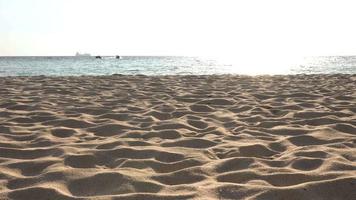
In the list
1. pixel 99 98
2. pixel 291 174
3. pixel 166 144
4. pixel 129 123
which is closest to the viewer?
pixel 291 174

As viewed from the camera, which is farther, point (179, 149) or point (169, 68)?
point (169, 68)

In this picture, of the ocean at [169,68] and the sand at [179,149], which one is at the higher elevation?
the sand at [179,149]

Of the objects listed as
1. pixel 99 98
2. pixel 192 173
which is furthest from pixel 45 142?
pixel 99 98

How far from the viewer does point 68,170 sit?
2834 mm

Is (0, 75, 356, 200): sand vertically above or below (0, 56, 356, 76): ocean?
above

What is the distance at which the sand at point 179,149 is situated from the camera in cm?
246

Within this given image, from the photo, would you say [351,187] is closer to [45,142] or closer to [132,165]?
[132,165]

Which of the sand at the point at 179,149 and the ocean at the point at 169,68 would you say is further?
the ocean at the point at 169,68

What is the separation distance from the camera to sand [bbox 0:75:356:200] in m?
2.46

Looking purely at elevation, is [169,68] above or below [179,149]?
below

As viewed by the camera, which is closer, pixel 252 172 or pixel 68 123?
pixel 252 172

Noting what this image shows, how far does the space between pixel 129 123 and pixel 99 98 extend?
7.70 feet

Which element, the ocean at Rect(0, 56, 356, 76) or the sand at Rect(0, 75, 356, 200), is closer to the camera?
the sand at Rect(0, 75, 356, 200)

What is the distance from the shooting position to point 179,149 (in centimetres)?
342
